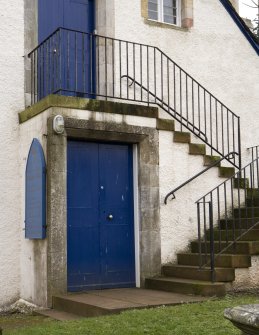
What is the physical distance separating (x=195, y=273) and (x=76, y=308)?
1928 millimetres

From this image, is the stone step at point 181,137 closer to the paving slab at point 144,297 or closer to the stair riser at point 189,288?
the stair riser at point 189,288

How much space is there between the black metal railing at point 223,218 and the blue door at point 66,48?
2760 millimetres

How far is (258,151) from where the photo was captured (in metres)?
12.2

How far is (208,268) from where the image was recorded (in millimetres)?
8359

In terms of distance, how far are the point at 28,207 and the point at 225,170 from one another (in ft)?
11.5

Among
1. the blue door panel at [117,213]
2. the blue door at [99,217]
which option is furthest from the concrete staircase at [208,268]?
the blue door at [99,217]

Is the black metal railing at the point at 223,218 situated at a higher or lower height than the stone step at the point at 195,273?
higher


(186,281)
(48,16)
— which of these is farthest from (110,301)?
(48,16)

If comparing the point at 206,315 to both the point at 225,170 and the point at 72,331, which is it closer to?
the point at 72,331

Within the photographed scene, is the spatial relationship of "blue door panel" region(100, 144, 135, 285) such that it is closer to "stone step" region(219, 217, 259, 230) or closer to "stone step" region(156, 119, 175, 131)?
"stone step" region(156, 119, 175, 131)

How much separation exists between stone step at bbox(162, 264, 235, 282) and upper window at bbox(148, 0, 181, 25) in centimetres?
494

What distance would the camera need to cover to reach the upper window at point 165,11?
11.1 meters

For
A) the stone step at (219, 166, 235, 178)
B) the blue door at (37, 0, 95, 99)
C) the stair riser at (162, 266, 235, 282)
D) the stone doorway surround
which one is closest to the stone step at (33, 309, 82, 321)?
the stone doorway surround

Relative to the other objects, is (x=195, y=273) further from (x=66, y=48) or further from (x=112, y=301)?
(x=66, y=48)
